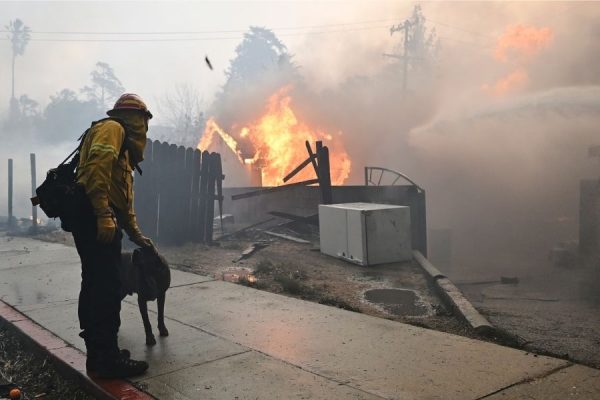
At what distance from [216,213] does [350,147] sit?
41.8ft

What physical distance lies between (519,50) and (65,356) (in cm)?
2330

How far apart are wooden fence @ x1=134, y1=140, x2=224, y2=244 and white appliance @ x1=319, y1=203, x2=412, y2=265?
3.15m

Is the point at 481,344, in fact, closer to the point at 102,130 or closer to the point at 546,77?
the point at 102,130

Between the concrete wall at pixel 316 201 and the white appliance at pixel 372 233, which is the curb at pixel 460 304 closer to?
the white appliance at pixel 372 233

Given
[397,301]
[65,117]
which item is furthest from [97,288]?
[65,117]

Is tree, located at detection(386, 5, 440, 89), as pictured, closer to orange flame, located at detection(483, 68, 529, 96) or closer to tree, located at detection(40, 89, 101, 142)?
orange flame, located at detection(483, 68, 529, 96)

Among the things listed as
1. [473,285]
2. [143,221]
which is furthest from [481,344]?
[143,221]

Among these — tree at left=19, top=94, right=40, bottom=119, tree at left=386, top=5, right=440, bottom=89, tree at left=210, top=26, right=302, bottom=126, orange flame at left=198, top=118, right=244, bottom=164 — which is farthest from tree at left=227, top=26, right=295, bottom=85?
orange flame at left=198, top=118, right=244, bottom=164

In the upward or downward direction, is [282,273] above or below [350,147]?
below

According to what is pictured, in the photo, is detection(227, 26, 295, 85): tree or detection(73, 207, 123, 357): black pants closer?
detection(73, 207, 123, 357): black pants

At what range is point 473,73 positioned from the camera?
2939cm

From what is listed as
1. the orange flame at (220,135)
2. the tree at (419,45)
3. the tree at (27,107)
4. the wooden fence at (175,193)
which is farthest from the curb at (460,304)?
the tree at (27,107)

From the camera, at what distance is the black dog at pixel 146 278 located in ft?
12.9

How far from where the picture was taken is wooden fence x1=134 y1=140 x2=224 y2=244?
31.9 feet
